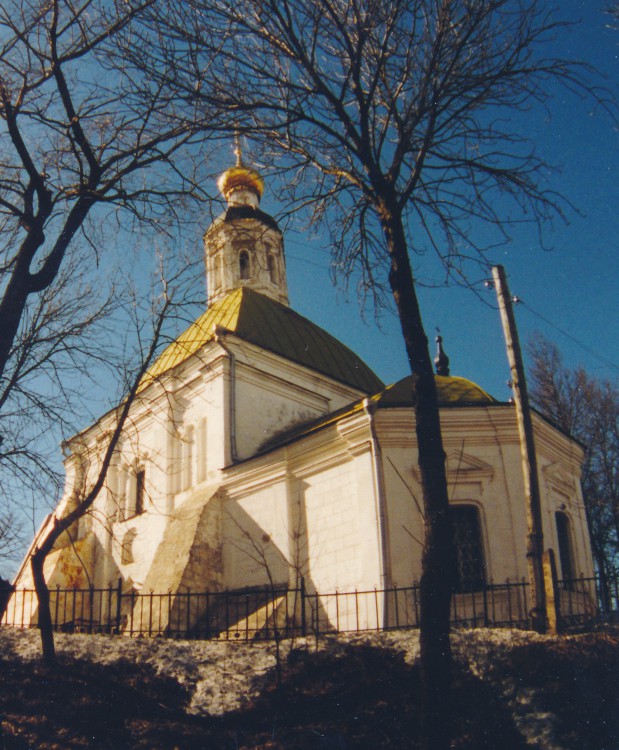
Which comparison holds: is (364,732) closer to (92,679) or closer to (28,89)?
(92,679)

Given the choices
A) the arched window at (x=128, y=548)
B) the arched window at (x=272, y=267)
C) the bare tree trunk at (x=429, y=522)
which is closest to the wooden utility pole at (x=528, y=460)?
→ the bare tree trunk at (x=429, y=522)

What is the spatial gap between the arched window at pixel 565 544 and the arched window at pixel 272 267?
44.1 feet

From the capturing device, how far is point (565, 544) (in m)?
15.4

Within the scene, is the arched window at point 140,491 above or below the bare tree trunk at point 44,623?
above

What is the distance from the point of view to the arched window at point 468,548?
13.4 meters

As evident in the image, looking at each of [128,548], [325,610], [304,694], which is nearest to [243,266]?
[128,548]

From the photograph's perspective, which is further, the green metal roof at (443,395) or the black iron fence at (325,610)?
the green metal roof at (443,395)

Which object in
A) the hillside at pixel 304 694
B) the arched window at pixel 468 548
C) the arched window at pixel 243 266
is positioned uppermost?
the arched window at pixel 243 266

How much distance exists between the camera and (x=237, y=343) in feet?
63.2

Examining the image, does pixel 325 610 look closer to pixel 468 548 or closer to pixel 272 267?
pixel 468 548

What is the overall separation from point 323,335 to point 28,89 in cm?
1491

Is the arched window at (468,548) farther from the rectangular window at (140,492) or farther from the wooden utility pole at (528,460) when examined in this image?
the rectangular window at (140,492)

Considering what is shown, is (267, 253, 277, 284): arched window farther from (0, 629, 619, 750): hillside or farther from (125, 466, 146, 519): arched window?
(0, 629, 619, 750): hillside

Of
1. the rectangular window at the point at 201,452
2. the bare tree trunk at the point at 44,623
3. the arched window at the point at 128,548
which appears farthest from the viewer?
the arched window at the point at 128,548
